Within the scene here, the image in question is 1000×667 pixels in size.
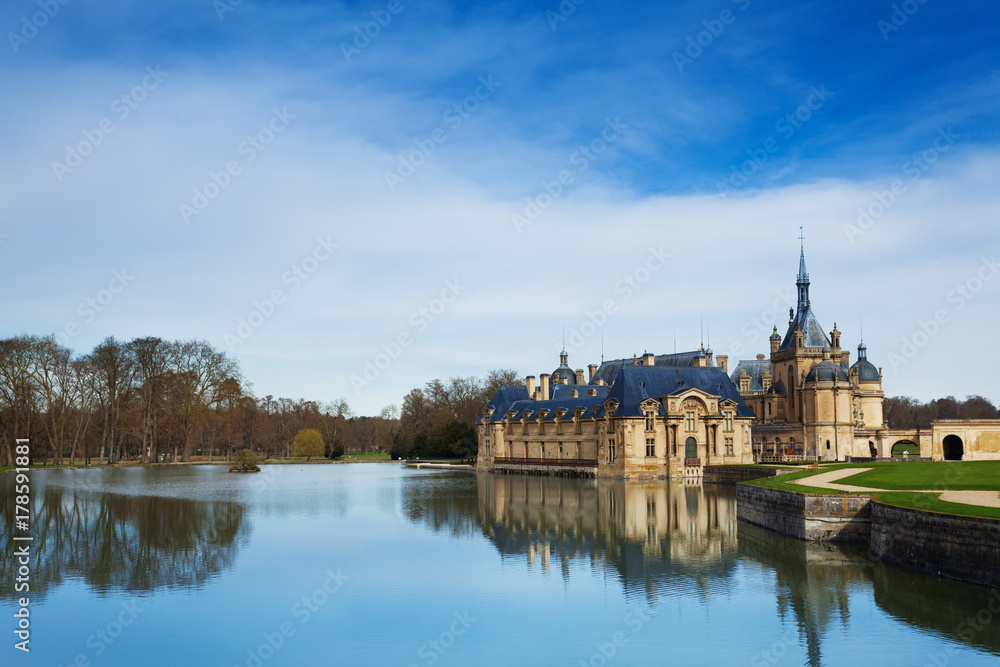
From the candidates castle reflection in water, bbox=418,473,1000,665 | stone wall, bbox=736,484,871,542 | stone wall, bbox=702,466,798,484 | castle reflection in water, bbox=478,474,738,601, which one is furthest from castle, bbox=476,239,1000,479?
stone wall, bbox=736,484,871,542

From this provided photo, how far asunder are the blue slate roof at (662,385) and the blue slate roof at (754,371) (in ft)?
62.6

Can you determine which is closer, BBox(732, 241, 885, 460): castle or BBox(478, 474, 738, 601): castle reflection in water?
A: BBox(478, 474, 738, 601): castle reflection in water

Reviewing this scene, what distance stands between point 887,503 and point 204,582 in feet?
58.3

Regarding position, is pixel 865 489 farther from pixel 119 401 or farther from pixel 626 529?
pixel 119 401

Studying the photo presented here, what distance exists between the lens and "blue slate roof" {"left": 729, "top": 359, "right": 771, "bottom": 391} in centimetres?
7789

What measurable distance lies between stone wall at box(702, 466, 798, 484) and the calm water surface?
971 cm

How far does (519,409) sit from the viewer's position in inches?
2758

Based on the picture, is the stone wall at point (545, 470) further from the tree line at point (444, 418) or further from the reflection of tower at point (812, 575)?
the reflection of tower at point (812, 575)

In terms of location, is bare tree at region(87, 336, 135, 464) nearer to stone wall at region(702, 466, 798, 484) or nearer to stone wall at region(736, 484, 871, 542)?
stone wall at region(702, 466, 798, 484)

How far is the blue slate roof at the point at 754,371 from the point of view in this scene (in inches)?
3066

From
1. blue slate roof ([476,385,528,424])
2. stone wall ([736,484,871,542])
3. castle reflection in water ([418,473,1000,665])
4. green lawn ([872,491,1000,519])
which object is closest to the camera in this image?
castle reflection in water ([418,473,1000,665])

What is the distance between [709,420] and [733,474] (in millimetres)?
6858

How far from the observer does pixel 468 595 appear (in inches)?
771

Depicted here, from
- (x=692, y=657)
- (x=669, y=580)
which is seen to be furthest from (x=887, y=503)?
(x=692, y=657)
